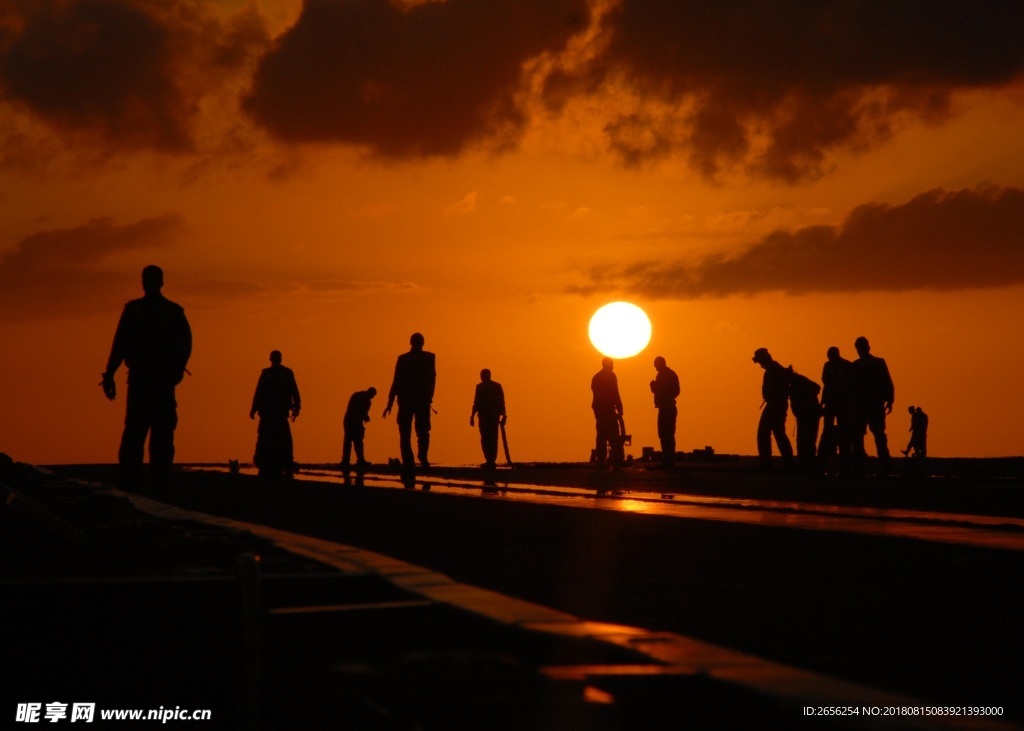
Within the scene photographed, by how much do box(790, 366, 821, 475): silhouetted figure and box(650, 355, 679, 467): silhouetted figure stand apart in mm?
3000

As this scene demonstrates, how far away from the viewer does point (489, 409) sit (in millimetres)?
33875

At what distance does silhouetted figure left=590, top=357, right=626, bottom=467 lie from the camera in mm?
34062

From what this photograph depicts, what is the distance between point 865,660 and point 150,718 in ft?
7.88

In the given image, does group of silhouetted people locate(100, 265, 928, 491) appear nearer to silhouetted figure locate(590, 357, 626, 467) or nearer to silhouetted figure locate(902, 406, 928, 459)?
silhouetted figure locate(590, 357, 626, 467)

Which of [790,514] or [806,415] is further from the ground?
[806,415]

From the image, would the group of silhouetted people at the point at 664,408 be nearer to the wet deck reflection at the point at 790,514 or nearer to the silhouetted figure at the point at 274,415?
the silhouetted figure at the point at 274,415

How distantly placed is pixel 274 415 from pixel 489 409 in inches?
182

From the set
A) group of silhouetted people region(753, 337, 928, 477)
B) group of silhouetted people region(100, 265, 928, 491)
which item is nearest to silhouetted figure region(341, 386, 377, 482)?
group of silhouetted people region(100, 265, 928, 491)

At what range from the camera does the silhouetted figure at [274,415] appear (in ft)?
100

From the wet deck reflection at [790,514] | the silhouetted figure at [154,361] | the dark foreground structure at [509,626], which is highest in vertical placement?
the silhouetted figure at [154,361]

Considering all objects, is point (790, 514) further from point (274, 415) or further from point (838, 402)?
point (274, 415)

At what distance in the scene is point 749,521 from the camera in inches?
561

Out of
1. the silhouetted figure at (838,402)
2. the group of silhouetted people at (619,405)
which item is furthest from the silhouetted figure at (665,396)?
the silhouetted figure at (838,402)

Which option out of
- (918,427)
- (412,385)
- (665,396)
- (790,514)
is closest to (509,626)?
(790,514)
